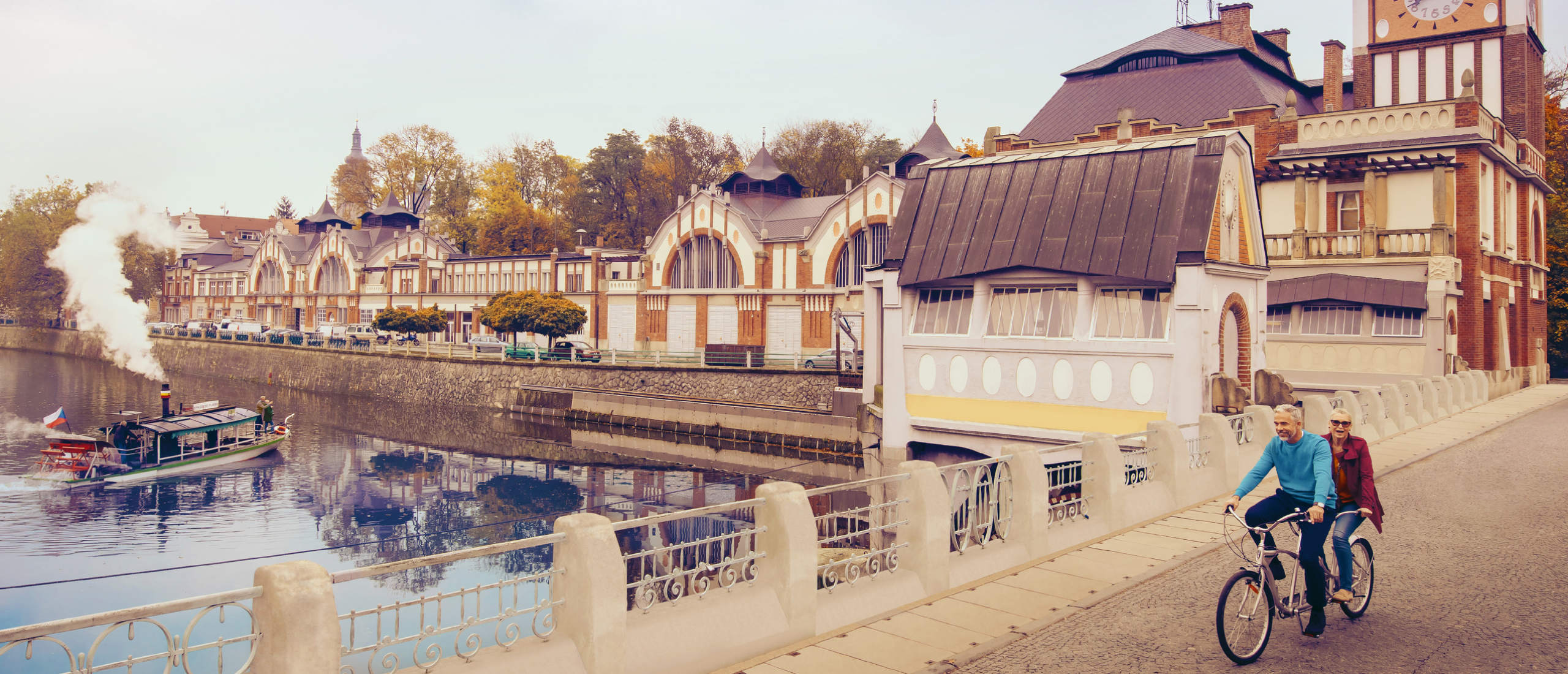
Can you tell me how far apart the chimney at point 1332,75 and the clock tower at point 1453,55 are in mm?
853

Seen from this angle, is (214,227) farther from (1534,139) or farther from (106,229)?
(1534,139)

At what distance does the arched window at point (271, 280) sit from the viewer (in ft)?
273

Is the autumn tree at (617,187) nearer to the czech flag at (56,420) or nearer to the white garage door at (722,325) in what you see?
the white garage door at (722,325)

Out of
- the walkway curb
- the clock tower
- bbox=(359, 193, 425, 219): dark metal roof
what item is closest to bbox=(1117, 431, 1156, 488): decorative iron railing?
the walkway curb

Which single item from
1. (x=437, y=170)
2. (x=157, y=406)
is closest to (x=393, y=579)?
(x=157, y=406)

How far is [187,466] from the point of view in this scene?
105 ft

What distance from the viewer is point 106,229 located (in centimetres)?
6881

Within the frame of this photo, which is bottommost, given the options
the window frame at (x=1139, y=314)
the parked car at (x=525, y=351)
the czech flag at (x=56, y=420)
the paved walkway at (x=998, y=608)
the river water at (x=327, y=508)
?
the river water at (x=327, y=508)

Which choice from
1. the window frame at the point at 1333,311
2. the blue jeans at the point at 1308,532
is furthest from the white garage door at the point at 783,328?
the blue jeans at the point at 1308,532

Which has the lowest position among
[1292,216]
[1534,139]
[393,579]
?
[393,579]

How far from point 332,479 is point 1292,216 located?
3358 centimetres

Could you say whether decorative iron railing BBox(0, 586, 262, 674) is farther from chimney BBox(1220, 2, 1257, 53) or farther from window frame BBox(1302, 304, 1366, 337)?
chimney BBox(1220, 2, 1257, 53)

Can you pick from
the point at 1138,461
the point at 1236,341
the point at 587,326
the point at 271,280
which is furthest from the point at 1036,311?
the point at 271,280

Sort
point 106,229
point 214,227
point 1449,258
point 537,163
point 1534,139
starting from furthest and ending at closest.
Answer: point 214,227 → point 537,163 → point 106,229 → point 1534,139 → point 1449,258
